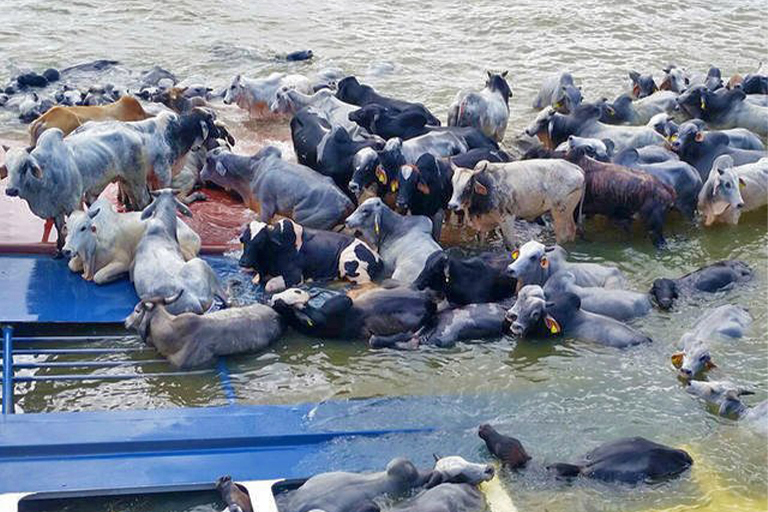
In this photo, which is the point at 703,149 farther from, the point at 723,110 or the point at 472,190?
the point at 472,190

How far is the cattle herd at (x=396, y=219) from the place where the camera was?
21.6 ft

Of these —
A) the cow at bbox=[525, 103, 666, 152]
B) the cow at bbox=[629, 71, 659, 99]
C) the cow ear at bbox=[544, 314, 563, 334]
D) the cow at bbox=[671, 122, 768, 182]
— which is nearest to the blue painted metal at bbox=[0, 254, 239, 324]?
the cow ear at bbox=[544, 314, 563, 334]

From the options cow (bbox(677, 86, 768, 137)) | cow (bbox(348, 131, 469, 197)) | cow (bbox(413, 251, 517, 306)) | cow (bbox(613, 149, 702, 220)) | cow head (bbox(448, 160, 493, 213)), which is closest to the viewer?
cow (bbox(413, 251, 517, 306))

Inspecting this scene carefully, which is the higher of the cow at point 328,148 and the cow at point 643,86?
the cow at point 328,148

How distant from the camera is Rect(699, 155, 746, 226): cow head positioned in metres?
8.96

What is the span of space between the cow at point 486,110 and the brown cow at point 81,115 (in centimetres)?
279

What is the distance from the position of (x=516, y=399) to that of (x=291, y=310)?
5.09 ft

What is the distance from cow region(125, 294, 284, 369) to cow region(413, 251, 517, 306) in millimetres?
1190

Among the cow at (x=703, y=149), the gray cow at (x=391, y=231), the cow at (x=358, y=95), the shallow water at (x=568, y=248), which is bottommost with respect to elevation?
the shallow water at (x=568, y=248)

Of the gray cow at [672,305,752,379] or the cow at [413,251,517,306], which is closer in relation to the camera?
the gray cow at [672,305,752,379]

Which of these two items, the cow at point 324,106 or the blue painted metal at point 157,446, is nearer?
the blue painted metal at point 157,446

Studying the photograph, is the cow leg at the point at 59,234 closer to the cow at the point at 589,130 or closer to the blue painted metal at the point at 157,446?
the blue painted metal at the point at 157,446

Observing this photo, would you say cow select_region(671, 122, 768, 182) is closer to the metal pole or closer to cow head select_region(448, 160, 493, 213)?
cow head select_region(448, 160, 493, 213)

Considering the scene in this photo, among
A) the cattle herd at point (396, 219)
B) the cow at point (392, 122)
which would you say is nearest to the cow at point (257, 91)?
the cattle herd at point (396, 219)
